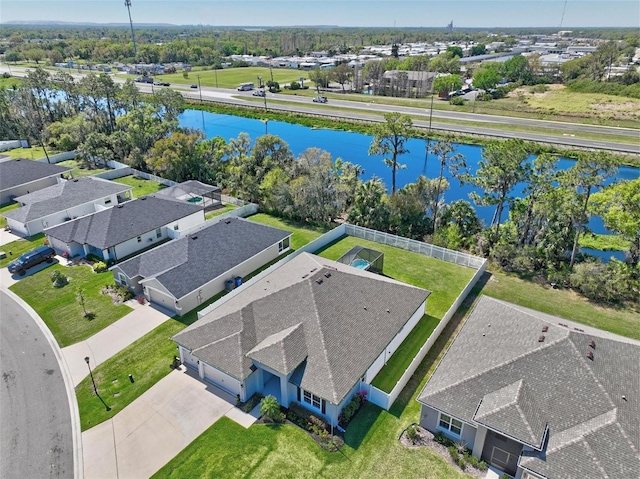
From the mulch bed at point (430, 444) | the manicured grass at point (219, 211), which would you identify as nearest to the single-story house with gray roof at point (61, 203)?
the manicured grass at point (219, 211)

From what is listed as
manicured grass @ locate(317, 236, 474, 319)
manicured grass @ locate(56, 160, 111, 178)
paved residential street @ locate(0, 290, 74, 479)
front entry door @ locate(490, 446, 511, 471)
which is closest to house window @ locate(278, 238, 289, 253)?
manicured grass @ locate(317, 236, 474, 319)

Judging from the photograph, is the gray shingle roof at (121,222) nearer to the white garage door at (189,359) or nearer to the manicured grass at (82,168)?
the white garage door at (189,359)

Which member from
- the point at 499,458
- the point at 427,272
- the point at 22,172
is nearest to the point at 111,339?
the point at 499,458

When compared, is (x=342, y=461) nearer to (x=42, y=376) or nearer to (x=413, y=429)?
(x=413, y=429)

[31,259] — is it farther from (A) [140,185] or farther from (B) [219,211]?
(A) [140,185]

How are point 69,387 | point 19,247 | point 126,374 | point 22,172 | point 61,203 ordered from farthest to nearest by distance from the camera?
point 22,172 < point 61,203 < point 19,247 < point 126,374 < point 69,387

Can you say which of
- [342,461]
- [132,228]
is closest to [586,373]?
[342,461]

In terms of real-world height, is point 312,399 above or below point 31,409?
above

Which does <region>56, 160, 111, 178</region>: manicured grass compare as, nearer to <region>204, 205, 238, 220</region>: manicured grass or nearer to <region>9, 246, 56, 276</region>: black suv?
<region>204, 205, 238, 220</region>: manicured grass

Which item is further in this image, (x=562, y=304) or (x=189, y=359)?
(x=562, y=304)
